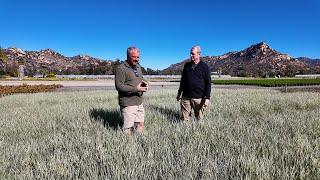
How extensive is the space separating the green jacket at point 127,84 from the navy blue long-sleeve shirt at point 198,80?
1.40 meters

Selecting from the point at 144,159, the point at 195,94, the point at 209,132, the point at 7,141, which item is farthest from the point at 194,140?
the point at 7,141

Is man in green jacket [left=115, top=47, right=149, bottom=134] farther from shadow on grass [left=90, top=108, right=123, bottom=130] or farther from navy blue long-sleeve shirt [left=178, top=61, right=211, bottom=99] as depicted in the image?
navy blue long-sleeve shirt [left=178, top=61, right=211, bottom=99]

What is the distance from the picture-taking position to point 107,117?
32.3ft

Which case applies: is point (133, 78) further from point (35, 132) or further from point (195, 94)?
point (35, 132)

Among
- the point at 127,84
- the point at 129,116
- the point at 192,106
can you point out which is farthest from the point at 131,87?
the point at 192,106

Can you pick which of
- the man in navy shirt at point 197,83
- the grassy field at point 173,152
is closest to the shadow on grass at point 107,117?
the grassy field at point 173,152

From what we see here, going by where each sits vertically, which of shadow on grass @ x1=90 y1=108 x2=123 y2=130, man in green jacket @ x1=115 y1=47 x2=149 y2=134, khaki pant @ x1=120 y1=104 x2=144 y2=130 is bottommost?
shadow on grass @ x1=90 y1=108 x2=123 y2=130

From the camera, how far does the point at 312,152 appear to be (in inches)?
194

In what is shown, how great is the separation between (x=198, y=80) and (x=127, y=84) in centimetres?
183

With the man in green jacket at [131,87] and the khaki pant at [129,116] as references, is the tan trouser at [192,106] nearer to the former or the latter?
the man in green jacket at [131,87]

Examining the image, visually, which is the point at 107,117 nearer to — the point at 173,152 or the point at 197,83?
the point at 197,83

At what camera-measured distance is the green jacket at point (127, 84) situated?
6867mm

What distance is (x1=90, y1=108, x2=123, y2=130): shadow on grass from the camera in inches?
346

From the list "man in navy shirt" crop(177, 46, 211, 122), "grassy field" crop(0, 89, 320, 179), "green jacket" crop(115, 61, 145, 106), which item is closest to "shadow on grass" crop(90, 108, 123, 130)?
"grassy field" crop(0, 89, 320, 179)
